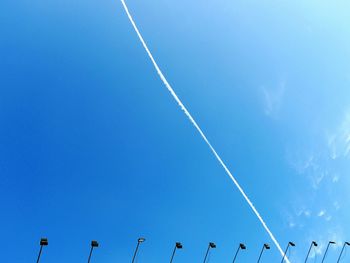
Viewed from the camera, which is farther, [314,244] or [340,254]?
[340,254]

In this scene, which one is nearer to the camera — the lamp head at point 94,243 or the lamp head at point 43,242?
the lamp head at point 43,242

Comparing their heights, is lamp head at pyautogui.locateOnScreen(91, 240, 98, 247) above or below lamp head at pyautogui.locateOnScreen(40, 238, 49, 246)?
above

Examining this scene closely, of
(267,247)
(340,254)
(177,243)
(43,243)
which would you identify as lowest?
(43,243)

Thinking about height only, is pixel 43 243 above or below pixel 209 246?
below

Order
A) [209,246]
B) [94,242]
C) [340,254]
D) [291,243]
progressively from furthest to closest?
1. [340,254]
2. [291,243]
3. [209,246]
4. [94,242]

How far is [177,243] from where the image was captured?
59562mm

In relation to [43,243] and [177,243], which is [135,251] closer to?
[177,243]

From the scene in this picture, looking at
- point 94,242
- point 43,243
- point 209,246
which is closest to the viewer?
point 43,243

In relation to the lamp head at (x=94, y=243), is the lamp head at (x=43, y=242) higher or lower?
lower

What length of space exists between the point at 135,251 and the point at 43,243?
15.7m

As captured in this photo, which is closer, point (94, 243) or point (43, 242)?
point (43, 242)

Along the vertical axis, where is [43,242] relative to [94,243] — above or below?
below

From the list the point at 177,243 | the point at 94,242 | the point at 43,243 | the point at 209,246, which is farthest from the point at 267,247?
the point at 43,243

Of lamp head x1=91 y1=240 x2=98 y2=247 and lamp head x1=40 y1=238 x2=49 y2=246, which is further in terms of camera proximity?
lamp head x1=91 y1=240 x2=98 y2=247
